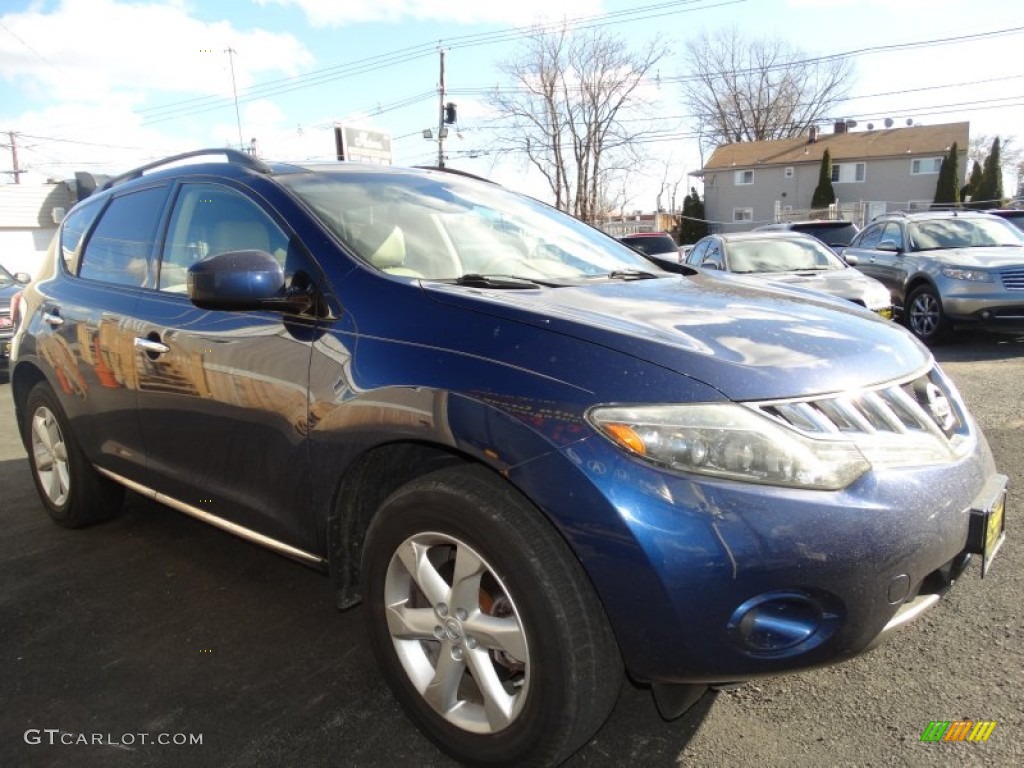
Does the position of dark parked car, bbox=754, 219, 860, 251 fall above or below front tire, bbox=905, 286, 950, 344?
above

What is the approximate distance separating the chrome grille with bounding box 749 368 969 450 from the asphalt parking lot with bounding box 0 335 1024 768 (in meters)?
0.84

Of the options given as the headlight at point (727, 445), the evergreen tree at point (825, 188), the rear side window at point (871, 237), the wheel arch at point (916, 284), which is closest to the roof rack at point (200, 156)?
the headlight at point (727, 445)

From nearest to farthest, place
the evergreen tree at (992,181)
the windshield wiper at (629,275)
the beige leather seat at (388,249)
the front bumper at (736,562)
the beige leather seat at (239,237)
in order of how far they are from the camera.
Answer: the front bumper at (736,562), the beige leather seat at (388,249), the beige leather seat at (239,237), the windshield wiper at (629,275), the evergreen tree at (992,181)

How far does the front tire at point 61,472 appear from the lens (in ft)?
12.4

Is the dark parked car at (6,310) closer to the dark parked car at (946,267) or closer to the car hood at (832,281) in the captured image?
the car hood at (832,281)

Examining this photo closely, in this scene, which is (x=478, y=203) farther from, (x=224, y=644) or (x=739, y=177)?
(x=739, y=177)

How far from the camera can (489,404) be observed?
1.86 meters

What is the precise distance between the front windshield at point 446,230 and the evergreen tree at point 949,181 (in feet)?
148

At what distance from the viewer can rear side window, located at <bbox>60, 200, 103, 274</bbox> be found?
3.80 meters

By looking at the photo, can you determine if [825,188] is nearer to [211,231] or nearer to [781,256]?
[781,256]

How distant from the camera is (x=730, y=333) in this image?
2.01 metres

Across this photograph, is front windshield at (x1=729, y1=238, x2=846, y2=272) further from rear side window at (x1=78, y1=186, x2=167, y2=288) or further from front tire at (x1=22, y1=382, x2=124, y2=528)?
front tire at (x1=22, y1=382, x2=124, y2=528)

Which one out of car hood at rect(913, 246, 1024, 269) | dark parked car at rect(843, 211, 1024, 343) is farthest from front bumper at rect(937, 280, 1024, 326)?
car hood at rect(913, 246, 1024, 269)

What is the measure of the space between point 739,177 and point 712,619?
176ft
